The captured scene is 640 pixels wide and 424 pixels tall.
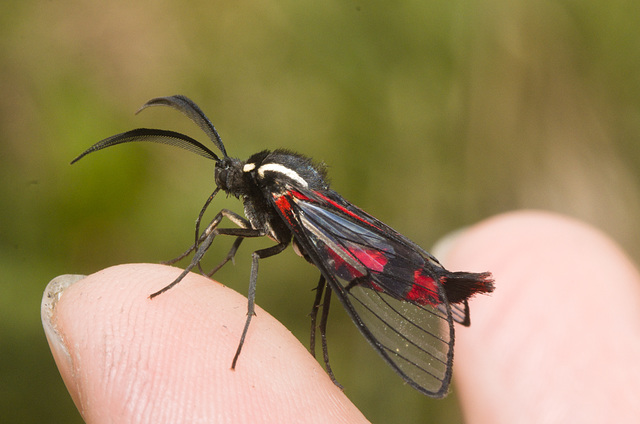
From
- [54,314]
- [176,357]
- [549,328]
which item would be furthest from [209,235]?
[549,328]

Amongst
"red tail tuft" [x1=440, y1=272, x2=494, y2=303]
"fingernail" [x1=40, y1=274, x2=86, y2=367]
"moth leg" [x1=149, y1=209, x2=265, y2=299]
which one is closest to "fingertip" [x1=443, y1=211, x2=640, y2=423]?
"red tail tuft" [x1=440, y1=272, x2=494, y2=303]

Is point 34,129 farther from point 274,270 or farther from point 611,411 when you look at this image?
point 611,411

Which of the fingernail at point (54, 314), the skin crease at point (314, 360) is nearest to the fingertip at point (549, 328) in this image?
the skin crease at point (314, 360)

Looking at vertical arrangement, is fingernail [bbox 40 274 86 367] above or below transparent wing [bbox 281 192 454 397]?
below

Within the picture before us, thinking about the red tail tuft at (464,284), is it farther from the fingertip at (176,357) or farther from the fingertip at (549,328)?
the fingertip at (549,328)

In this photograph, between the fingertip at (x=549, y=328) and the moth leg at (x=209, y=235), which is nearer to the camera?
the moth leg at (x=209, y=235)

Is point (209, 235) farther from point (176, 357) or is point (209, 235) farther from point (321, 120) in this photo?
point (321, 120)

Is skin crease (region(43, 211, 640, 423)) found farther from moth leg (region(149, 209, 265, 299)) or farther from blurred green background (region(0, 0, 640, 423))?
blurred green background (region(0, 0, 640, 423))
